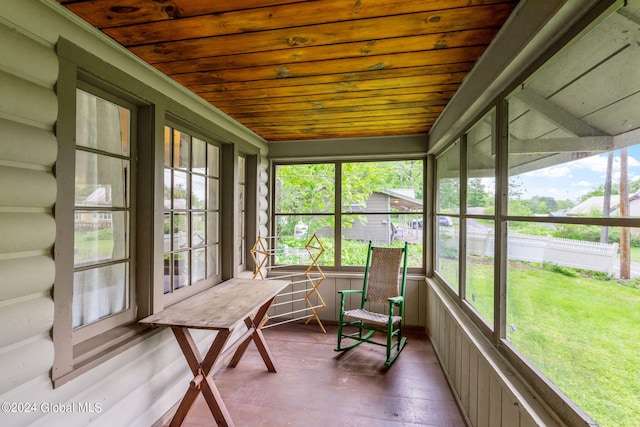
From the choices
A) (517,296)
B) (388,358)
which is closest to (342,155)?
(388,358)

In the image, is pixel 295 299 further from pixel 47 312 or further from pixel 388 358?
pixel 47 312

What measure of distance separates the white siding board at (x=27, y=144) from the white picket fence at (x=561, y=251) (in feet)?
7.07

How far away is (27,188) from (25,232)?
181 millimetres

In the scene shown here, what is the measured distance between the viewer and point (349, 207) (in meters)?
4.12

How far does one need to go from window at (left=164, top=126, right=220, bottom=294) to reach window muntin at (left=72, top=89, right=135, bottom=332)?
38cm

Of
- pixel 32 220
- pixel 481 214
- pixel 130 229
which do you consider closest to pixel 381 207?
pixel 481 214

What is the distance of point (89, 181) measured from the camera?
171 cm

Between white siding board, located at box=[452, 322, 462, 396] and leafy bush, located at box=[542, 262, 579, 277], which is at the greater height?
leafy bush, located at box=[542, 262, 579, 277]

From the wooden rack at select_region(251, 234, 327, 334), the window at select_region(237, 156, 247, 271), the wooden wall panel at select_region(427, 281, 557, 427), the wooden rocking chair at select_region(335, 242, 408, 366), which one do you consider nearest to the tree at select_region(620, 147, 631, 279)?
the wooden wall panel at select_region(427, 281, 557, 427)

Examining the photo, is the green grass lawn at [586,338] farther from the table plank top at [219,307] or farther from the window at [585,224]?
the table plank top at [219,307]

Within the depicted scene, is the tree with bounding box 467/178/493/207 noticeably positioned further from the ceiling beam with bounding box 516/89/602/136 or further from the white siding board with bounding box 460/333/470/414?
the white siding board with bounding box 460/333/470/414

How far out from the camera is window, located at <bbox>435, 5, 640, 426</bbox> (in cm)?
90

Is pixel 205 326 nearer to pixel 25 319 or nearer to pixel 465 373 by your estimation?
pixel 25 319

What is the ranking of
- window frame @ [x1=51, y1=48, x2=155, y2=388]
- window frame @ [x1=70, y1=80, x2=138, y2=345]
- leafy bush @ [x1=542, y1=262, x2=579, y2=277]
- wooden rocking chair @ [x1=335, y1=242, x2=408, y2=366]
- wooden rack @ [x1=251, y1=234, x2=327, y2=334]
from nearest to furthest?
leafy bush @ [x1=542, y1=262, x2=579, y2=277]
window frame @ [x1=51, y1=48, x2=155, y2=388]
window frame @ [x1=70, y1=80, x2=138, y2=345]
wooden rocking chair @ [x1=335, y1=242, x2=408, y2=366]
wooden rack @ [x1=251, y1=234, x2=327, y2=334]
